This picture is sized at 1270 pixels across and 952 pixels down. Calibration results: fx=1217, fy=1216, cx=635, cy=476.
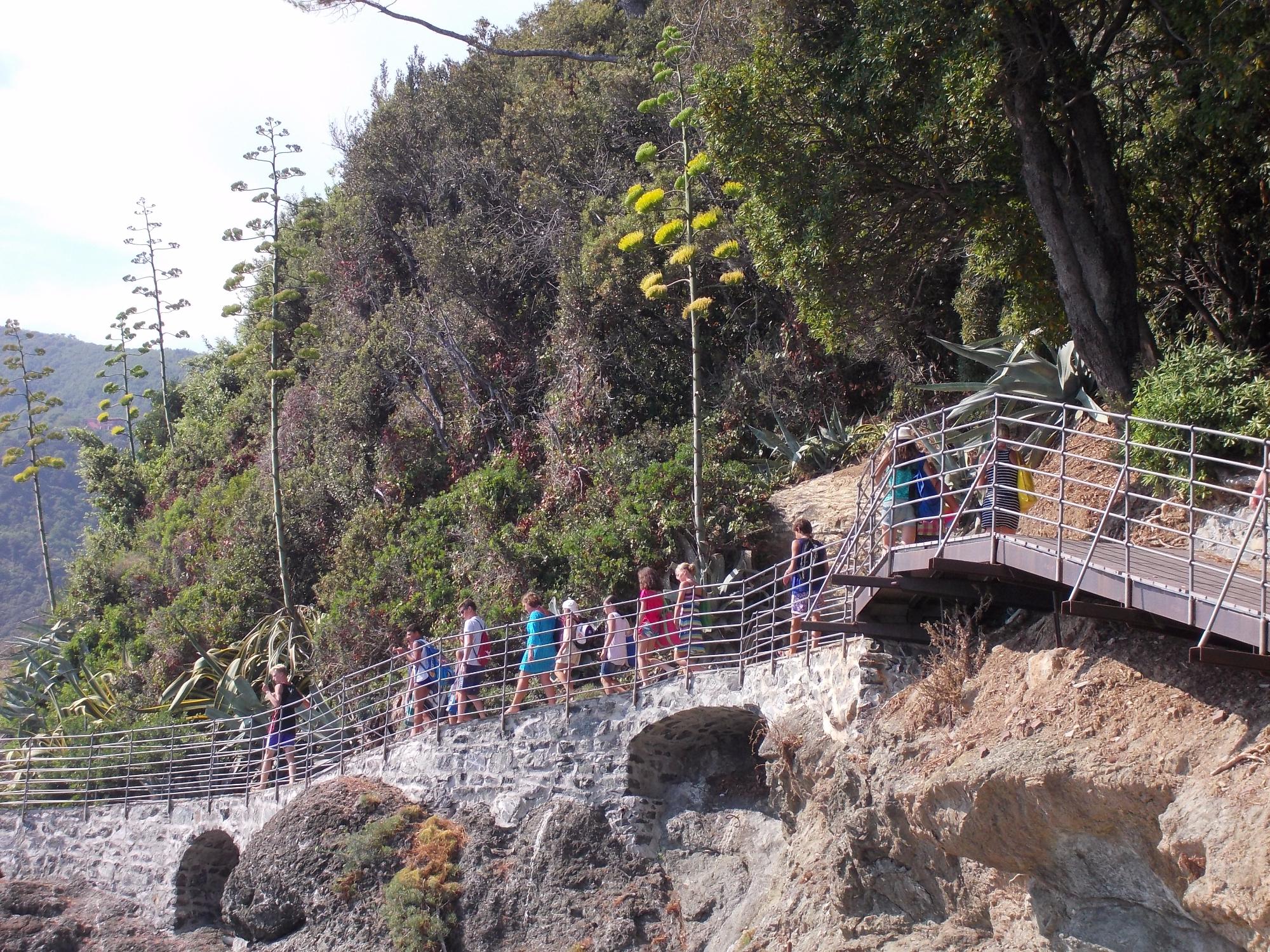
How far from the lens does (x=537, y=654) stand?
41.0ft

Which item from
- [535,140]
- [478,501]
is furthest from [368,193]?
[478,501]

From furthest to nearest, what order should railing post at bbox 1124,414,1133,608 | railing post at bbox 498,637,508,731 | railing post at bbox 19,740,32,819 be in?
railing post at bbox 19,740,32,819 → railing post at bbox 498,637,508,731 → railing post at bbox 1124,414,1133,608

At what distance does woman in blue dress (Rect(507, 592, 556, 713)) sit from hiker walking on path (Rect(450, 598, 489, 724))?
0.39 meters

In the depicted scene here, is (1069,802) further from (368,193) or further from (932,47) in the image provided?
(368,193)

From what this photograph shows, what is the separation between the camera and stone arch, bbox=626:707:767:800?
1125cm

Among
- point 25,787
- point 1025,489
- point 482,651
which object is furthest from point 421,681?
point 25,787

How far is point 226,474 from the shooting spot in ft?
91.8

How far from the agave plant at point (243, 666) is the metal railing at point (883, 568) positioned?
1.30 ft

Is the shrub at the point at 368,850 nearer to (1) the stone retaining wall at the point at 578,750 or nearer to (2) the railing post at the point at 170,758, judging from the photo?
(1) the stone retaining wall at the point at 578,750

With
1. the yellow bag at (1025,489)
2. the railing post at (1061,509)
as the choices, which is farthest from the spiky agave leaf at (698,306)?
the railing post at (1061,509)

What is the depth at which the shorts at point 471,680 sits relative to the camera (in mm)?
12273

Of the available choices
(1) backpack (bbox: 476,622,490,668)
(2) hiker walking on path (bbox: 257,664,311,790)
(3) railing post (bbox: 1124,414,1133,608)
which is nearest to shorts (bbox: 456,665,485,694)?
(1) backpack (bbox: 476,622,490,668)

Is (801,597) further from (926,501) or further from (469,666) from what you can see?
(469,666)

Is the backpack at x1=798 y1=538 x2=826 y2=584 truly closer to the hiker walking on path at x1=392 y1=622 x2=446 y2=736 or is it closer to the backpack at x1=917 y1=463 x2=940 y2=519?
the backpack at x1=917 y1=463 x2=940 y2=519
